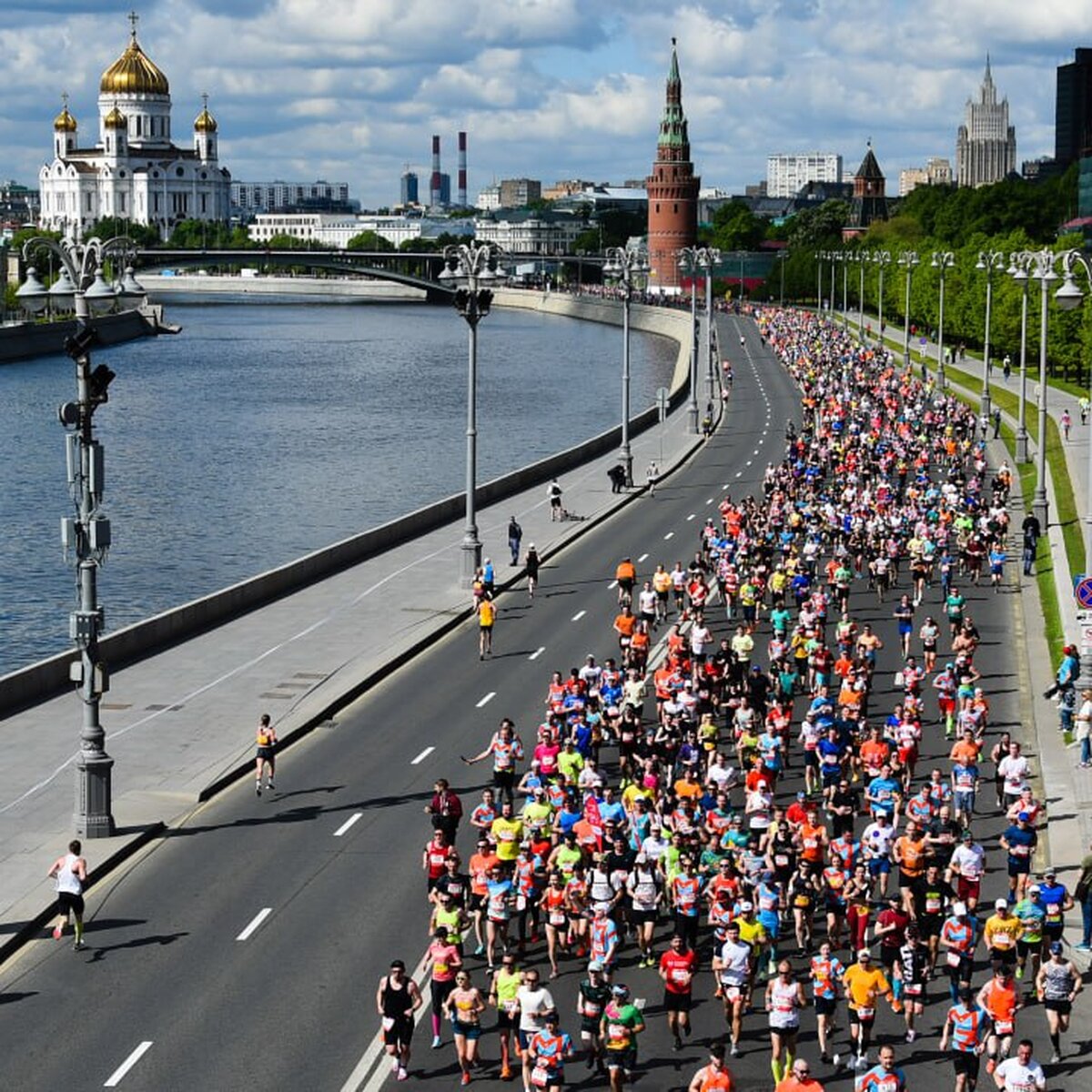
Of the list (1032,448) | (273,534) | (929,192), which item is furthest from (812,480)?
(929,192)

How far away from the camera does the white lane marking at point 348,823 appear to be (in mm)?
23938

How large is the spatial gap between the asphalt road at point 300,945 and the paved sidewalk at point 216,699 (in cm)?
63

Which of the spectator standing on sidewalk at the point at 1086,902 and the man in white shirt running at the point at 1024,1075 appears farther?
the spectator standing on sidewalk at the point at 1086,902

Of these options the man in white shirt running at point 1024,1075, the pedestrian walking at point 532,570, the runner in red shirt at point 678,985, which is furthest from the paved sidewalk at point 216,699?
the man in white shirt running at point 1024,1075

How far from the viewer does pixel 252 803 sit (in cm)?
2530

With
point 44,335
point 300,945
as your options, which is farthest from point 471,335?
point 44,335

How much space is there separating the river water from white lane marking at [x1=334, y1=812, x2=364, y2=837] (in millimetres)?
21754

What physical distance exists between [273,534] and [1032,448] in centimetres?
2414

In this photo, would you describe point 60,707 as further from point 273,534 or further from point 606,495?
point 273,534

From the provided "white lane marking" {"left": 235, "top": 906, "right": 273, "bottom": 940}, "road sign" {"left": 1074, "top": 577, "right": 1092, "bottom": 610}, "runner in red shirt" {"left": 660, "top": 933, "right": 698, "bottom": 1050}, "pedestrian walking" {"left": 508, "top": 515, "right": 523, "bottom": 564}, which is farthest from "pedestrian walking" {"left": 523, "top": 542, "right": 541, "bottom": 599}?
"runner in red shirt" {"left": 660, "top": 933, "right": 698, "bottom": 1050}

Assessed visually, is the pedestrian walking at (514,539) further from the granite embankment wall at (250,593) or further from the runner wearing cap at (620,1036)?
the runner wearing cap at (620,1036)

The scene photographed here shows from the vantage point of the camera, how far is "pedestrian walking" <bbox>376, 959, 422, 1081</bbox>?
16.7m

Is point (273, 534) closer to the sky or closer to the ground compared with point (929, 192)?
closer to the ground

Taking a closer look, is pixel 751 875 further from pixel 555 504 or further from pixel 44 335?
pixel 44 335
